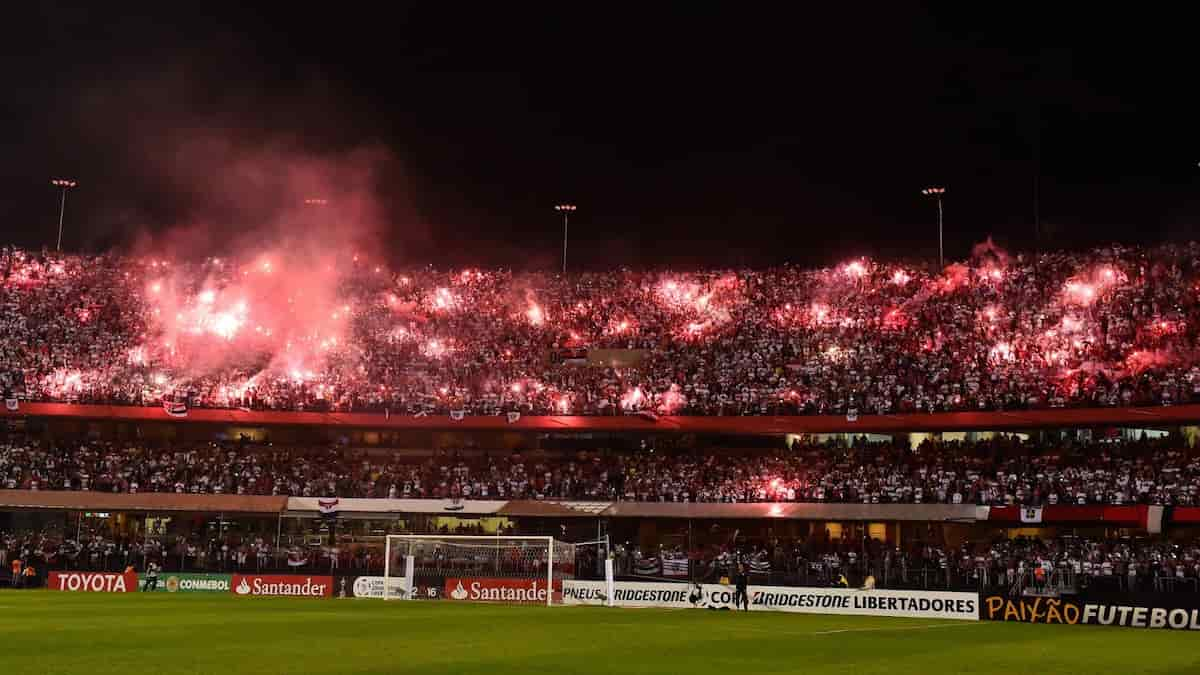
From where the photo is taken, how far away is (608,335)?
2763 inches

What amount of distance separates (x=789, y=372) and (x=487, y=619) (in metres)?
34.1

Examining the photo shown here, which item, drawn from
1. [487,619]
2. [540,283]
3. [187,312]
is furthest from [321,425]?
[487,619]

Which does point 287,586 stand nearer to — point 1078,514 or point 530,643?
point 530,643

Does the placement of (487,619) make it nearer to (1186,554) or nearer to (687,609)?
(687,609)

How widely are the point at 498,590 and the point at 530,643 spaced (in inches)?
913

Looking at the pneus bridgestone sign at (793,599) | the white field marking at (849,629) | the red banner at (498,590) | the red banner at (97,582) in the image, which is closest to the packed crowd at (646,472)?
the red banner at (97,582)

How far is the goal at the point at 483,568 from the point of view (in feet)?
153

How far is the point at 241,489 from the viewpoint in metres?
60.5

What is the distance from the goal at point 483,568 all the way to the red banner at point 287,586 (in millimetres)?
2723

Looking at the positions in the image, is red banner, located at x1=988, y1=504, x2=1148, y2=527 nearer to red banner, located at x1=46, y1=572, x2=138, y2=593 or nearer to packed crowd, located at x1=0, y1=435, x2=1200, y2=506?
packed crowd, located at x1=0, y1=435, x2=1200, y2=506

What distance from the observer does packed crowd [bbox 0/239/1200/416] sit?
5847 centimetres

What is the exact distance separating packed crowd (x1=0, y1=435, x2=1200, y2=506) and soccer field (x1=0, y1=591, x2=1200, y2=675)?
18793 millimetres

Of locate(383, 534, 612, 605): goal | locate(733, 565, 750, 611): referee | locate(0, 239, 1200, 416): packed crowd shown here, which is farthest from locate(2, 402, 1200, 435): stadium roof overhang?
locate(733, 565, 750, 611): referee

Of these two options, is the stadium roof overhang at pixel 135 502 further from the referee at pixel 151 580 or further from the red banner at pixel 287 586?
the red banner at pixel 287 586
